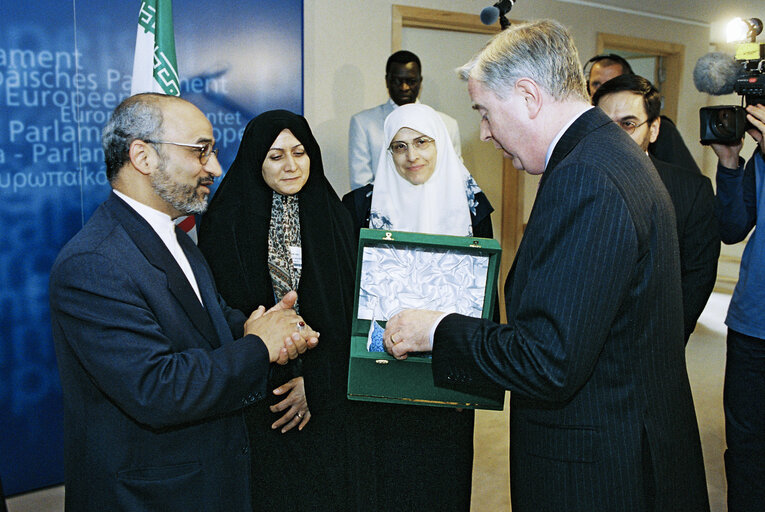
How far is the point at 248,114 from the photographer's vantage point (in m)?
3.59

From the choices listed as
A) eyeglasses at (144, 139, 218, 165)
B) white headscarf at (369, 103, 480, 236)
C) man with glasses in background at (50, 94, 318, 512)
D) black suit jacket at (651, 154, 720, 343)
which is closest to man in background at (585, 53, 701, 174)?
black suit jacket at (651, 154, 720, 343)

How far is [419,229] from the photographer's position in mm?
2473

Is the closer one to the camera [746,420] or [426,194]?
[746,420]

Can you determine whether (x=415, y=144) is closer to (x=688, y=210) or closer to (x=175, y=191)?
(x=688, y=210)

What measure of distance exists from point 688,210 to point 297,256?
1.47 m

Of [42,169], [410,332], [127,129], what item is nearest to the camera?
[410,332]

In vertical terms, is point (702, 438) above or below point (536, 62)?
below

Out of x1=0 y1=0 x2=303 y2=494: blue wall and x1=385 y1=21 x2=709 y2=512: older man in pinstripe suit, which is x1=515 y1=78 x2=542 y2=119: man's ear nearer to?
x1=385 y1=21 x2=709 y2=512: older man in pinstripe suit

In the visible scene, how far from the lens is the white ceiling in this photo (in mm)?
5895

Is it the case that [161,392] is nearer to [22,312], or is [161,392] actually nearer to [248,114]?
[22,312]

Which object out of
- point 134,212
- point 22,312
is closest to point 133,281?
point 134,212

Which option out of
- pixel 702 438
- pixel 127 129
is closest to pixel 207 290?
pixel 127 129

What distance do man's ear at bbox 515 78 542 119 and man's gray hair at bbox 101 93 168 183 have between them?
866 millimetres

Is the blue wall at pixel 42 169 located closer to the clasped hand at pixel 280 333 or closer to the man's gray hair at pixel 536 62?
the clasped hand at pixel 280 333
